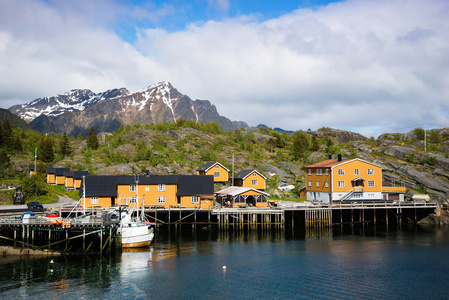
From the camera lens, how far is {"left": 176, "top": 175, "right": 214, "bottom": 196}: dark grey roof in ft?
211

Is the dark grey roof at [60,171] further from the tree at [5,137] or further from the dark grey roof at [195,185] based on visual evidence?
the dark grey roof at [195,185]

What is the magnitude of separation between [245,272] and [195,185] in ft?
101

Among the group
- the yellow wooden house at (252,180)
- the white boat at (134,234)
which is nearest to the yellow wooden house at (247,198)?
the yellow wooden house at (252,180)

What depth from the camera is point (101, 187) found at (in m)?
63.5

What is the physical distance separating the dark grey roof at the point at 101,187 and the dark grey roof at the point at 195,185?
12133mm

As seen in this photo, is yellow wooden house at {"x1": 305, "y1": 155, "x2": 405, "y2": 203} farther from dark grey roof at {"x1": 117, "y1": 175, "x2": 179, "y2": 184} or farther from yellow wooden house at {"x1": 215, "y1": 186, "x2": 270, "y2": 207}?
dark grey roof at {"x1": 117, "y1": 175, "x2": 179, "y2": 184}

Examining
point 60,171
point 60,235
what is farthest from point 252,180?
point 60,171

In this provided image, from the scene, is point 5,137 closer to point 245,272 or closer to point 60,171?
point 60,171

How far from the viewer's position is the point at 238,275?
115 ft

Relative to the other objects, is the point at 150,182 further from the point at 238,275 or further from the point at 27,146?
the point at 27,146

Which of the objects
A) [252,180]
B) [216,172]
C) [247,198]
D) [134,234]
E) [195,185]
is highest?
[216,172]

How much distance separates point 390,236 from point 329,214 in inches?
474

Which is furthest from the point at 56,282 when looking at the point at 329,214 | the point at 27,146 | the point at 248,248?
the point at 27,146

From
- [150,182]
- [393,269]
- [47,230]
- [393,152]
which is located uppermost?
[393,152]
